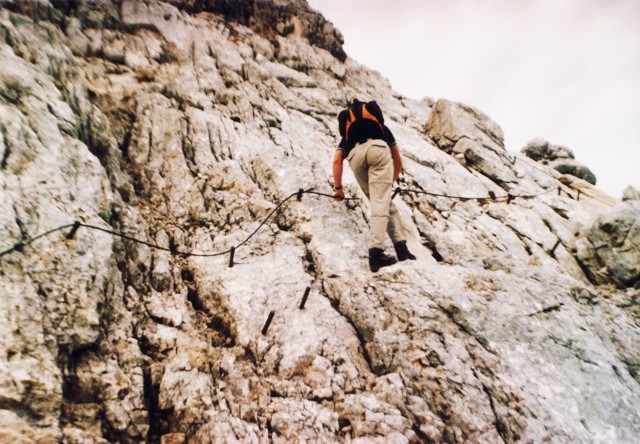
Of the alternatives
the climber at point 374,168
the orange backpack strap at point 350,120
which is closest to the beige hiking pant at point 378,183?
the climber at point 374,168

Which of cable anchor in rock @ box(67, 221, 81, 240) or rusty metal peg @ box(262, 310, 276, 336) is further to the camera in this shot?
rusty metal peg @ box(262, 310, 276, 336)

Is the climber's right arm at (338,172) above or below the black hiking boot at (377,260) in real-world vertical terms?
above

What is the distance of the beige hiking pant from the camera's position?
27.4 feet

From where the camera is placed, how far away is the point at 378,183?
8.62m

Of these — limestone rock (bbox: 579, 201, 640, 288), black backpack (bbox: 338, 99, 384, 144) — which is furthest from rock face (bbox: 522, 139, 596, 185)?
black backpack (bbox: 338, 99, 384, 144)

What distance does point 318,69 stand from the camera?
22.2 metres

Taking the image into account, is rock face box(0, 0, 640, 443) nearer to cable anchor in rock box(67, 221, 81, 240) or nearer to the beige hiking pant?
cable anchor in rock box(67, 221, 81, 240)

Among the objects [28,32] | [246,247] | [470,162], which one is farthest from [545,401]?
[28,32]

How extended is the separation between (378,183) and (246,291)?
4.31 meters

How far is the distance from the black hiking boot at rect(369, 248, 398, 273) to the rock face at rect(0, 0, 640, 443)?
0.37 m

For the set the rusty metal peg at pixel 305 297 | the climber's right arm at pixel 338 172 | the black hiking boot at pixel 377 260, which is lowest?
the rusty metal peg at pixel 305 297

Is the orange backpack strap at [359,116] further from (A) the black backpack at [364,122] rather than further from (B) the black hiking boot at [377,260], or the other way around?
(B) the black hiking boot at [377,260]

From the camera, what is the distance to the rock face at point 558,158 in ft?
89.3

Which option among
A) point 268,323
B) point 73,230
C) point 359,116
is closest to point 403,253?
point 359,116
